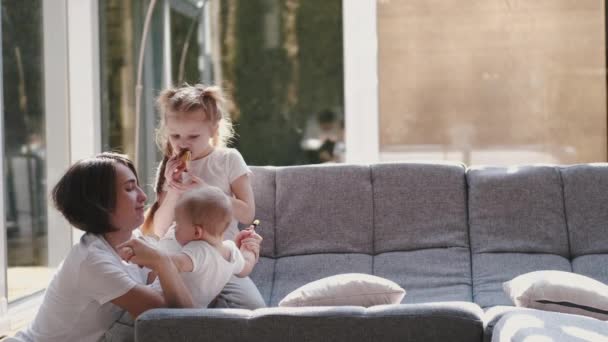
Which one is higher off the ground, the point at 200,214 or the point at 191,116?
the point at 191,116

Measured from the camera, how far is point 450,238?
129 inches

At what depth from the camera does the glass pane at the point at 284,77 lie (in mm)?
5230

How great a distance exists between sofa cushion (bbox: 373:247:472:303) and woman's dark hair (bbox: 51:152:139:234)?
114cm

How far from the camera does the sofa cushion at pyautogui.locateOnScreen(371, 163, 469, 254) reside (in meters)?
3.29

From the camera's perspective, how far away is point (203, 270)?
2.46 m

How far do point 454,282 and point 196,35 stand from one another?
2740 mm

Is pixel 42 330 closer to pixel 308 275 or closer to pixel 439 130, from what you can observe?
pixel 308 275

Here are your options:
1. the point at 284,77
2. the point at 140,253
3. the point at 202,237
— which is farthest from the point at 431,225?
the point at 284,77

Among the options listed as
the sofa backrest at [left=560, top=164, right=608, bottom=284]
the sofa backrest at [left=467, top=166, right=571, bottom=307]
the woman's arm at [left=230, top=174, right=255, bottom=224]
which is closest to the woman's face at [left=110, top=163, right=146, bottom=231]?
the woman's arm at [left=230, top=174, right=255, bottom=224]

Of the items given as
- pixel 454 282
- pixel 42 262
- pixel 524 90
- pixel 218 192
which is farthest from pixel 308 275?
pixel 524 90

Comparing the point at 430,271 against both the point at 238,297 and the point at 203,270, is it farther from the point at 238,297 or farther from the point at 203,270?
the point at 203,270

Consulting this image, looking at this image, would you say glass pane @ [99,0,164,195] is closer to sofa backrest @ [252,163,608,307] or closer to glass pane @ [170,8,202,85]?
glass pane @ [170,8,202,85]

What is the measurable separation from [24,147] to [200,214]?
2170 millimetres

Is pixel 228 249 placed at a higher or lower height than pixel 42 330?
higher
